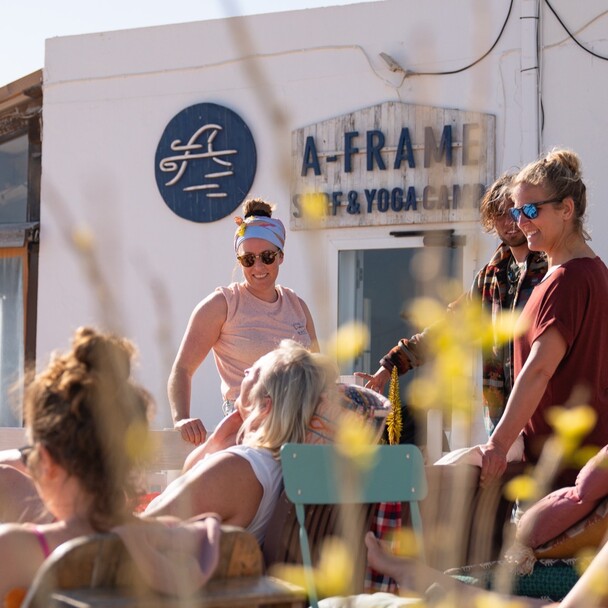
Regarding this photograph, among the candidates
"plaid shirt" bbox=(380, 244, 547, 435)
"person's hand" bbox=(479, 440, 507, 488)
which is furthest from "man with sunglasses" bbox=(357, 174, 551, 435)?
"person's hand" bbox=(479, 440, 507, 488)

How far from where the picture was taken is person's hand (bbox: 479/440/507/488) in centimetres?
307

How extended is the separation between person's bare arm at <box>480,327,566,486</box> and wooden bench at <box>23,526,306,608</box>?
4.14 feet

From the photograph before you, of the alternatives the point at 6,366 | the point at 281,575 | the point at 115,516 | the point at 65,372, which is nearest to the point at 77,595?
the point at 115,516

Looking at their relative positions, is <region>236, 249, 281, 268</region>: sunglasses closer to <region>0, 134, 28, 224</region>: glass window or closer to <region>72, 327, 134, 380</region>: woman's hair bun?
<region>72, 327, 134, 380</region>: woman's hair bun

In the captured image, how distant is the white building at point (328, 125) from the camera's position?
743cm

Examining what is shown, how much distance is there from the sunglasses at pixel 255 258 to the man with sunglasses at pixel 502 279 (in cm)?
81

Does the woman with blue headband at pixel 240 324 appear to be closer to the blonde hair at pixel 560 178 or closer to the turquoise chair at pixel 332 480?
the blonde hair at pixel 560 178

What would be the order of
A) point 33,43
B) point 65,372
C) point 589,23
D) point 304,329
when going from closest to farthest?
point 33,43 → point 65,372 → point 304,329 → point 589,23

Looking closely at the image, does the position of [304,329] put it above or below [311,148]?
below

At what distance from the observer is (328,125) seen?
8.15m

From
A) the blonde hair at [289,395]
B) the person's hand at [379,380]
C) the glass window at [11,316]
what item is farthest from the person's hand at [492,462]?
the glass window at [11,316]

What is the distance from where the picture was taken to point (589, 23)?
739 cm

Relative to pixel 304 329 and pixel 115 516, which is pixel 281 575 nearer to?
pixel 115 516

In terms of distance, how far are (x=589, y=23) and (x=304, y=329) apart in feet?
13.8
